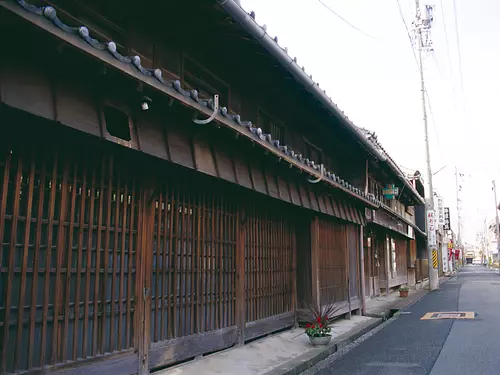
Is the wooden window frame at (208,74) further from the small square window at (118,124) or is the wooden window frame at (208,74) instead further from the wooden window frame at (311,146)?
the wooden window frame at (311,146)

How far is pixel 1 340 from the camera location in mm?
4863

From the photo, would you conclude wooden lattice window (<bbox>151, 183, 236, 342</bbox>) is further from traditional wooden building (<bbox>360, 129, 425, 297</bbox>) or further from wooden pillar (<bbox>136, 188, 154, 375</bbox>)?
traditional wooden building (<bbox>360, 129, 425, 297</bbox>)

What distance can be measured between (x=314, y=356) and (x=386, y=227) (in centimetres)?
1512

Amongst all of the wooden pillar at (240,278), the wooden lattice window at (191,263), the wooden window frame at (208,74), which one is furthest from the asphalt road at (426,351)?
the wooden window frame at (208,74)

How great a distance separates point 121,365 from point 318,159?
10.3m

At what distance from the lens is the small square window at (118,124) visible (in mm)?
5812

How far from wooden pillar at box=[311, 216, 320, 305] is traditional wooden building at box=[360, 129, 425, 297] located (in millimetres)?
5717

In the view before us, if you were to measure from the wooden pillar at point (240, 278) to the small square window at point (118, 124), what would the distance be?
424 cm

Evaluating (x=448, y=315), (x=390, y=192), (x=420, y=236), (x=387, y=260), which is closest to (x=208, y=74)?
(x=448, y=315)

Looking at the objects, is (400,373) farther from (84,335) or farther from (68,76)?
(68,76)

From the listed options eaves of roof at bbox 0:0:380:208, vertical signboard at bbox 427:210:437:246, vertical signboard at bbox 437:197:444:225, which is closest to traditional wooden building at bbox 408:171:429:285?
vertical signboard at bbox 427:210:437:246

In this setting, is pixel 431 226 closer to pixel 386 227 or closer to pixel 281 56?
pixel 386 227

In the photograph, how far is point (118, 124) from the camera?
5.98 m

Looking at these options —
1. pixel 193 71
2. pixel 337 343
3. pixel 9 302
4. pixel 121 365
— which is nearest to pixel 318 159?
pixel 337 343
